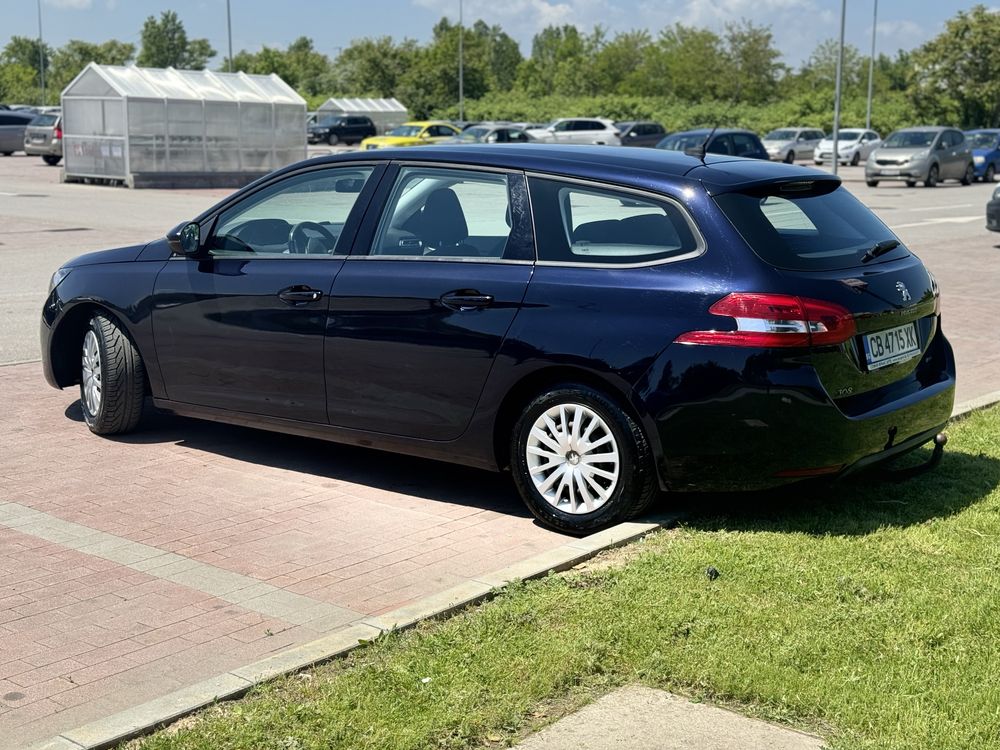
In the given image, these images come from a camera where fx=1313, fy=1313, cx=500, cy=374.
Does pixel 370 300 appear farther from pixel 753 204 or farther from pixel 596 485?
pixel 753 204

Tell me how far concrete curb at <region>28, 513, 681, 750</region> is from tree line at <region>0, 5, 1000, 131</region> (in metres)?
68.8

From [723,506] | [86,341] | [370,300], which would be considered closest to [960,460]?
[723,506]

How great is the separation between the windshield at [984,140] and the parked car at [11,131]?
3606 cm

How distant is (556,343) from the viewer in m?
5.61

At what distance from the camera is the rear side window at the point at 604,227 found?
5.59 m

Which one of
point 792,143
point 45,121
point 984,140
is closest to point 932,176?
point 984,140

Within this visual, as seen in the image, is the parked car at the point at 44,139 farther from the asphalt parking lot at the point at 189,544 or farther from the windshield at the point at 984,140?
the asphalt parking lot at the point at 189,544

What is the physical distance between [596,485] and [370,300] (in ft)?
4.59

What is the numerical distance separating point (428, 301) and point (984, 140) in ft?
146

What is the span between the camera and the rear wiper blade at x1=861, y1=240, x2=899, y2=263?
5.84 m

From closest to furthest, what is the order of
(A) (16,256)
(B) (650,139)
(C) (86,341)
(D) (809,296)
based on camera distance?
(D) (809,296) < (C) (86,341) < (A) (16,256) < (B) (650,139)

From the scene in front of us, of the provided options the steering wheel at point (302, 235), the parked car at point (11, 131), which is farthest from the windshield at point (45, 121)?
the steering wheel at point (302, 235)

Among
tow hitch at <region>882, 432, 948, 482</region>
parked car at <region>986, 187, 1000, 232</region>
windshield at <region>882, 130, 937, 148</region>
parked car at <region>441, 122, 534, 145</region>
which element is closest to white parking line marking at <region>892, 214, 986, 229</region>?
parked car at <region>986, 187, 1000, 232</region>

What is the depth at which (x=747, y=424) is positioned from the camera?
17.5ft
